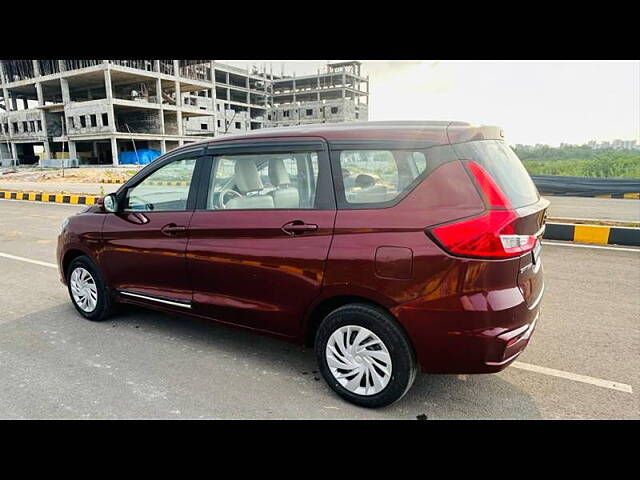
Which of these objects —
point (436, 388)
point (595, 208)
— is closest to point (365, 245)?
point (436, 388)

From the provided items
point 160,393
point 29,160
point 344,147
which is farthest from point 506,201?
point 29,160

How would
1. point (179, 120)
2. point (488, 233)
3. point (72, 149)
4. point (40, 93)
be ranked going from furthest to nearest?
point (179, 120), point (40, 93), point (72, 149), point (488, 233)

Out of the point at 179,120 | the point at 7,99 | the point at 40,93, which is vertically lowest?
the point at 179,120

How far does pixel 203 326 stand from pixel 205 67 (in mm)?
71966

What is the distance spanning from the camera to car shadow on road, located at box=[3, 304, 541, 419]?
9.18ft

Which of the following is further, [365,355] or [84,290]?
[84,290]

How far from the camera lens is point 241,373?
3.28 metres

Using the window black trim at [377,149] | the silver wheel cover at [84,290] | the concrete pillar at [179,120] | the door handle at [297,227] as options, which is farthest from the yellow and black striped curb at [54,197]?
Result: the concrete pillar at [179,120]

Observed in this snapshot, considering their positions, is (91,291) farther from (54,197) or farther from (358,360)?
(54,197)

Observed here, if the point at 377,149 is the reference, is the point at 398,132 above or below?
above

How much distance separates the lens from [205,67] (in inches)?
2697

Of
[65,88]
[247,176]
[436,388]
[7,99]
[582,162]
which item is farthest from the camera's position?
[7,99]

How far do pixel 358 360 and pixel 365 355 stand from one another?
0.22 ft

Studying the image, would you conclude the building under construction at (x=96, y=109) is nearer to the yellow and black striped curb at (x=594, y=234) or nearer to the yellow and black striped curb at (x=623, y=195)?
the yellow and black striped curb at (x=623, y=195)
